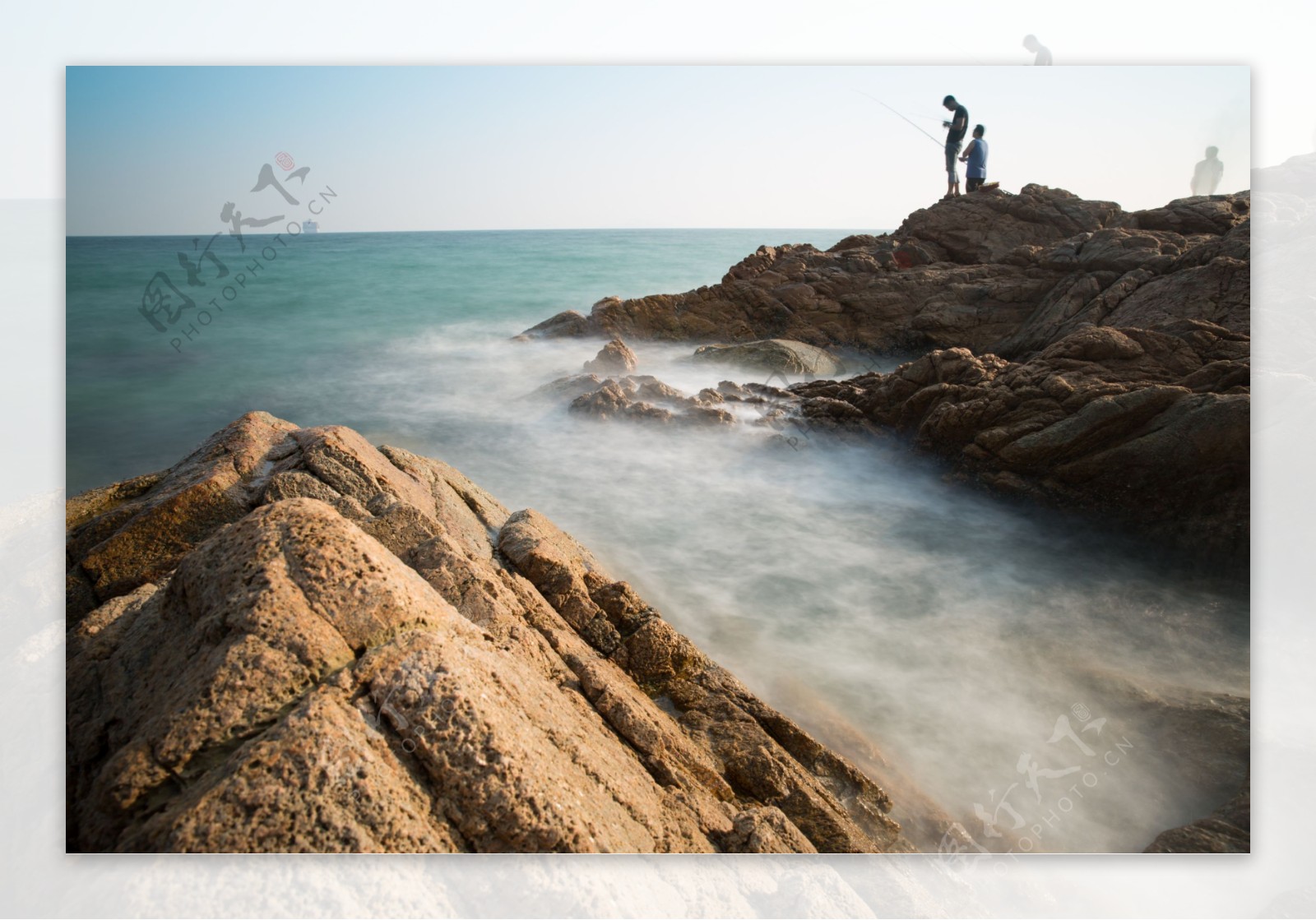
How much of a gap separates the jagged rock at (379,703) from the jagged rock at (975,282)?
240 inches

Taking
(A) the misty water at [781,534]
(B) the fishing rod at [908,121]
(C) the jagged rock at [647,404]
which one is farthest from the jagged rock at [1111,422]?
(B) the fishing rod at [908,121]

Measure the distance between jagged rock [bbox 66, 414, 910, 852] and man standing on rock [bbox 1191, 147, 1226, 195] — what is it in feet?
→ 14.0

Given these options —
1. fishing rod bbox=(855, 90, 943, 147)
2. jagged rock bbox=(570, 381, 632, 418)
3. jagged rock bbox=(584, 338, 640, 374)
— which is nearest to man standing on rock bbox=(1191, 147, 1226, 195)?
fishing rod bbox=(855, 90, 943, 147)

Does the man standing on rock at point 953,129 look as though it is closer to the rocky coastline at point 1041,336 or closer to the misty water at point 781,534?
the misty water at point 781,534

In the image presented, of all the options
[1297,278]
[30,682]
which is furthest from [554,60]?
[1297,278]

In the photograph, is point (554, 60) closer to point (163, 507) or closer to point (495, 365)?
point (163, 507)

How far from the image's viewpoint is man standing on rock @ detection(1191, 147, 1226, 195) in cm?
481

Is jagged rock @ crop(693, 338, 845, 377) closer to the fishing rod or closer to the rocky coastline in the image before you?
the rocky coastline

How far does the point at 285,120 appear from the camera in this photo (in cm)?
466

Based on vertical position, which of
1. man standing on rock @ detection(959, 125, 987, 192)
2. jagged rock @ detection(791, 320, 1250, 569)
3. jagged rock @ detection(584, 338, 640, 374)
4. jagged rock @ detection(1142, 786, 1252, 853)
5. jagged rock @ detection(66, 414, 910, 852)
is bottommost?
jagged rock @ detection(1142, 786, 1252, 853)

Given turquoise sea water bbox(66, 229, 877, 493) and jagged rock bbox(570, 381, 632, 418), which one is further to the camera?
jagged rock bbox(570, 381, 632, 418)

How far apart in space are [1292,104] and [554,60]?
414 centimetres

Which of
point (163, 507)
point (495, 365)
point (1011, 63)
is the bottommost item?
point (163, 507)

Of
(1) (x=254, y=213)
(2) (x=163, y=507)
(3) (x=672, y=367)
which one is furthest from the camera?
(3) (x=672, y=367)
